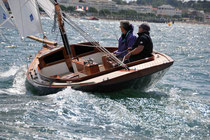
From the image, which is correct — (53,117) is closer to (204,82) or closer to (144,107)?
(144,107)

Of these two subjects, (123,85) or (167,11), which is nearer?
(123,85)

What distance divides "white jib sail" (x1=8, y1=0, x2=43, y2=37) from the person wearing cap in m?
3.16

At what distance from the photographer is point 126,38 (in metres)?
8.45

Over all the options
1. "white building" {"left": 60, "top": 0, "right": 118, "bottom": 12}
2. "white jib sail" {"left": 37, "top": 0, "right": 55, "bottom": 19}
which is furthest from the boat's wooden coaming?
"white building" {"left": 60, "top": 0, "right": 118, "bottom": 12}

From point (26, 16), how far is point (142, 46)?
361 centimetres

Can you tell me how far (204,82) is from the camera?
35.2ft

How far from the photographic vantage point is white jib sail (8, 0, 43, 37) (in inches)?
371

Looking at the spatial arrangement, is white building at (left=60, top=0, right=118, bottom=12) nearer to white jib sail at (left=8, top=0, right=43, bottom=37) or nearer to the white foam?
the white foam

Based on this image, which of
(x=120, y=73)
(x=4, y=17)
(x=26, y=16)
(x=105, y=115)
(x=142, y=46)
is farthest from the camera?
(x=4, y=17)

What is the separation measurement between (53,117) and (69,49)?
354cm

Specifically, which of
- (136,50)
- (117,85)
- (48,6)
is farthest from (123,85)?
(48,6)

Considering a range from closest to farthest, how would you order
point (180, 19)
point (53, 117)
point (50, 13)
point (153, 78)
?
point (53, 117) → point (153, 78) → point (50, 13) → point (180, 19)

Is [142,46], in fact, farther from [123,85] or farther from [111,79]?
[111,79]

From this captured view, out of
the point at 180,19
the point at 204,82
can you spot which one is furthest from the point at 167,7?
the point at 204,82
